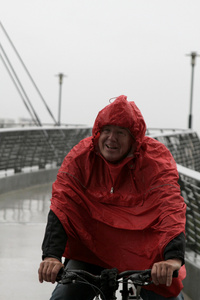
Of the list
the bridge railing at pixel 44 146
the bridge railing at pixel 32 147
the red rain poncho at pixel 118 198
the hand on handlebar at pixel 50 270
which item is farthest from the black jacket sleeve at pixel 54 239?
the bridge railing at pixel 32 147

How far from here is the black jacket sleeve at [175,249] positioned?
281 centimetres

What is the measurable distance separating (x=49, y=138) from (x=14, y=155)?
1.99 m

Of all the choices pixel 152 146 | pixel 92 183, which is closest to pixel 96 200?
pixel 92 183

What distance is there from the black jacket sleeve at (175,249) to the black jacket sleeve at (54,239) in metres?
0.50

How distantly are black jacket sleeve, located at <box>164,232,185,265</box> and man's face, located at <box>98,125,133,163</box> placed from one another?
1.71ft

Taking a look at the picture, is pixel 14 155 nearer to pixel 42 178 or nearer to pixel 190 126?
pixel 42 178

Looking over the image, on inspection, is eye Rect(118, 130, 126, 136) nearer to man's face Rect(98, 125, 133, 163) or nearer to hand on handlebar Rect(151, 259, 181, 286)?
man's face Rect(98, 125, 133, 163)

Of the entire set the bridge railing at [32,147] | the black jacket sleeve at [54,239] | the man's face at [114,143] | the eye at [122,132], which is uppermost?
the eye at [122,132]

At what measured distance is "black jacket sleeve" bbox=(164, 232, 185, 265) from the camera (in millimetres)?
2811

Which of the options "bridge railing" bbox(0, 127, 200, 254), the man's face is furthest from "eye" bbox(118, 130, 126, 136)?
"bridge railing" bbox(0, 127, 200, 254)

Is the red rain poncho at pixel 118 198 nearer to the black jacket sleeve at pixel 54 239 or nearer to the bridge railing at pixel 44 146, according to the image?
the black jacket sleeve at pixel 54 239

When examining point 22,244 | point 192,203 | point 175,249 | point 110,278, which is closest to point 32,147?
point 22,244

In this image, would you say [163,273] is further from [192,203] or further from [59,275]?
[192,203]

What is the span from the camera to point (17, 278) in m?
5.52
